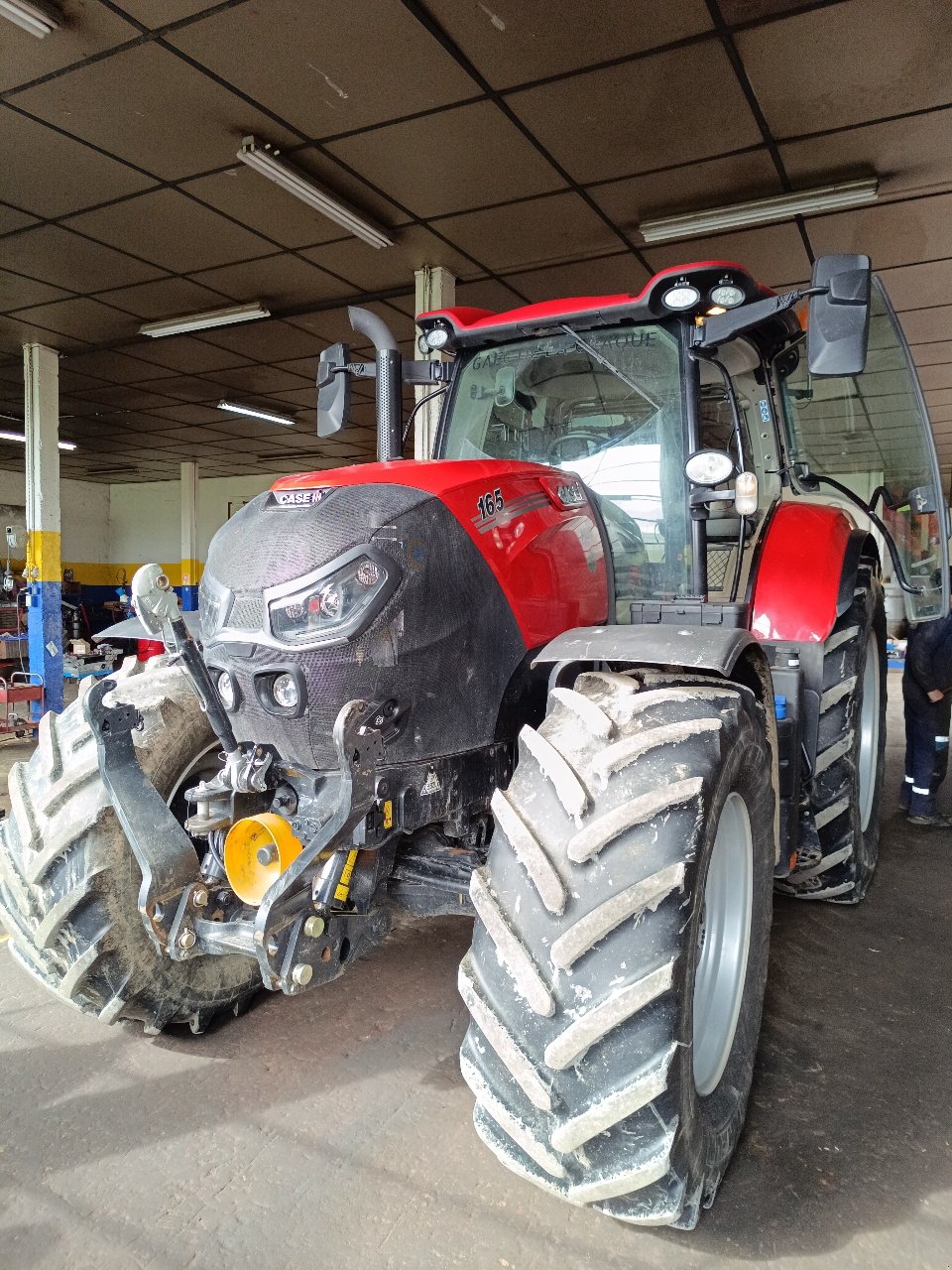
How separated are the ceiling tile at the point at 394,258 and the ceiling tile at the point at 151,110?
149 cm

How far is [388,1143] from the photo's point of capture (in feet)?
6.72

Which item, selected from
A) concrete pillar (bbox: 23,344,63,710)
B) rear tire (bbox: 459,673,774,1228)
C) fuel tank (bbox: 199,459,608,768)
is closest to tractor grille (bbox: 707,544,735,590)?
fuel tank (bbox: 199,459,608,768)

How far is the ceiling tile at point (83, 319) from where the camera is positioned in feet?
27.6

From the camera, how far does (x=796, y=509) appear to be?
3.36 meters

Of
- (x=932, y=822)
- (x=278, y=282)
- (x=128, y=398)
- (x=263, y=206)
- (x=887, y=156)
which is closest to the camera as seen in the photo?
(x=932, y=822)

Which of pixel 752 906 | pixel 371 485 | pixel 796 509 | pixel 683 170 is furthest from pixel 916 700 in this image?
pixel 371 485

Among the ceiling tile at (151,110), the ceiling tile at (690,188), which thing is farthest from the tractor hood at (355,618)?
the ceiling tile at (690,188)

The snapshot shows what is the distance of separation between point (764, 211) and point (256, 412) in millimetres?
9126

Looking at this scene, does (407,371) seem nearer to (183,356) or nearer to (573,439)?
(573,439)

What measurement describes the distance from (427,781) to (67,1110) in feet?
4.29

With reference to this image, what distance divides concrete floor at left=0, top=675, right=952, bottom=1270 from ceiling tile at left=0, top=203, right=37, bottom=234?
5760 mm

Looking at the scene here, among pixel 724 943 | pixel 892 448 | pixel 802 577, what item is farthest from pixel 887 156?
pixel 724 943

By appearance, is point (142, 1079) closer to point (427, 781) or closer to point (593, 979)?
point (427, 781)

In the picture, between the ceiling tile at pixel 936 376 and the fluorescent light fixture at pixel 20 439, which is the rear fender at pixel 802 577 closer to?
the ceiling tile at pixel 936 376
